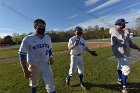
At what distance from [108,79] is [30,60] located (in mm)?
4262

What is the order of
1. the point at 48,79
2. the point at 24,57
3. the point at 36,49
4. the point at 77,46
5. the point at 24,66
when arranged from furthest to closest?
1. the point at 77,46
2. the point at 48,79
3. the point at 36,49
4. the point at 24,57
5. the point at 24,66

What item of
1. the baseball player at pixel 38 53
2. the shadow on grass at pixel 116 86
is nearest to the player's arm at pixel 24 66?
the baseball player at pixel 38 53

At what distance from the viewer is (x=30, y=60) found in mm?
5680

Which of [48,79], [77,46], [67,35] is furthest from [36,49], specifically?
[67,35]

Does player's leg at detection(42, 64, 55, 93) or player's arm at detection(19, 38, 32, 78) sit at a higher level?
player's arm at detection(19, 38, 32, 78)

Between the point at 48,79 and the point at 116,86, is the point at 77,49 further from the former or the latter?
the point at 48,79

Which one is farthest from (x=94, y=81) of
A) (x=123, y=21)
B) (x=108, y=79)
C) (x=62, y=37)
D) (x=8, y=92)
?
(x=62, y=37)

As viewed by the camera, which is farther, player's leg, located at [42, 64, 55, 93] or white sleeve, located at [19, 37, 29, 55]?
player's leg, located at [42, 64, 55, 93]

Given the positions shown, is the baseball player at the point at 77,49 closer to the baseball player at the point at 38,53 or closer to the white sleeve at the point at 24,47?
the baseball player at the point at 38,53

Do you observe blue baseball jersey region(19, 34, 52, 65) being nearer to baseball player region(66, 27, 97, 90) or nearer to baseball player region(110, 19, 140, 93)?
baseball player region(66, 27, 97, 90)

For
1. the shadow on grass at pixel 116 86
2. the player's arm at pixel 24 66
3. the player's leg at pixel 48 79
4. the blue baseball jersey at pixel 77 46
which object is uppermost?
the blue baseball jersey at pixel 77 46

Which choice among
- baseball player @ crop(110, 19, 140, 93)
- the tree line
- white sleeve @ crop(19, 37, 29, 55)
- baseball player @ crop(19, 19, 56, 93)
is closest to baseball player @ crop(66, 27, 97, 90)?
baseball player @ crop(110, 19, 140, 93)

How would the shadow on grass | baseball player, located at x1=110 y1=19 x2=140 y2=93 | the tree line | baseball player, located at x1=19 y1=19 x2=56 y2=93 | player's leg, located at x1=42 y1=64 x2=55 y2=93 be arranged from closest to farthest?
1. baseball player, located at x1=19 y1=19 x2=56 y2=93
2. player's leg, located at x1=42 y1=64 x2=55 y2=93
3. baseball player, located at x1=110 y1=19 x2=140 y2=93
4. the shadow on grass
5. the tree line

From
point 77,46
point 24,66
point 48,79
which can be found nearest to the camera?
point 24,66
